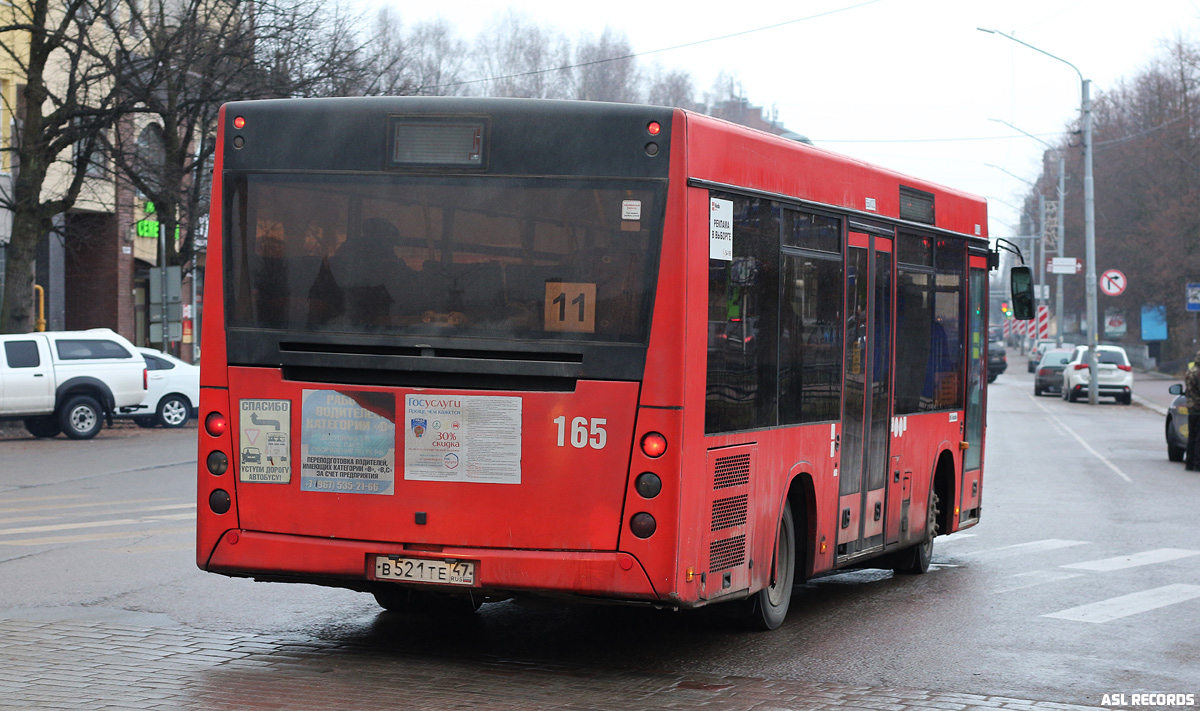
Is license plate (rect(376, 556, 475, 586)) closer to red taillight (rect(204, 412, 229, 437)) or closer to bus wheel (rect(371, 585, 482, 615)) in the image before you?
red taillight (rect(204, 412, 229, 437))

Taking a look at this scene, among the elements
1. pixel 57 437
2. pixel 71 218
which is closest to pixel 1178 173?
pixel 71 218

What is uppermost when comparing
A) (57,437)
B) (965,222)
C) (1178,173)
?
(1178,173)

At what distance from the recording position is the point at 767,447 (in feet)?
27.4

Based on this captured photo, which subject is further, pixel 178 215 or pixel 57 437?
pixel 178 215

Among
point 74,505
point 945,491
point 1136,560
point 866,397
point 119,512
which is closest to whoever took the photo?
point 866,397

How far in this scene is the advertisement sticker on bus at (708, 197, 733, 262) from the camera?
7645mm

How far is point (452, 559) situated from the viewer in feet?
24.5

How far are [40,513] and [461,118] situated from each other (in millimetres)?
9343

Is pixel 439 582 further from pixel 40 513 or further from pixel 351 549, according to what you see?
pixel 40 513

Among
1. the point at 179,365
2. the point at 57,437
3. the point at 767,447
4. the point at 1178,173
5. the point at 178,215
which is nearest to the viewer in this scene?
the point at 767,447

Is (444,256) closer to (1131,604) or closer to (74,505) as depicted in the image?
(1131,604)

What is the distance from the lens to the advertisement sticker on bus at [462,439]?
7414mm

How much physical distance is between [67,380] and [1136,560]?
62.7ft

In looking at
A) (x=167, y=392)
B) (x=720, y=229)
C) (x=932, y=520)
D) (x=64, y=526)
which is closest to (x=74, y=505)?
(x=64, y=526)
